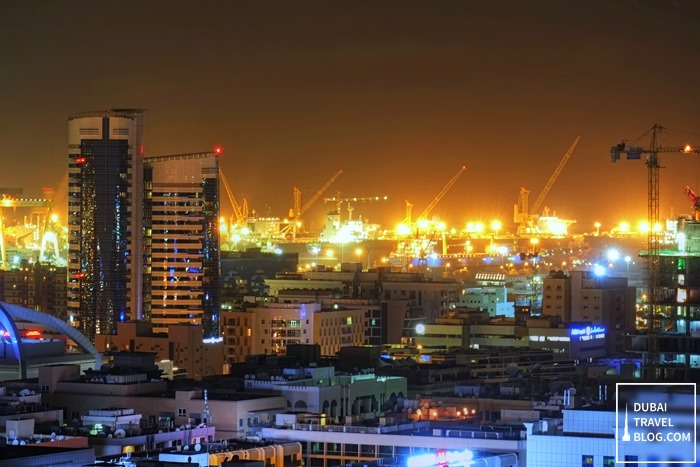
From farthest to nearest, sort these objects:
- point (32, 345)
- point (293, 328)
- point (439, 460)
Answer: point (293, 328), point (32, 345), point (439, 460)

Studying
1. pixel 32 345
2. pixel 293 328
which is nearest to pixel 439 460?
pixel 32 345

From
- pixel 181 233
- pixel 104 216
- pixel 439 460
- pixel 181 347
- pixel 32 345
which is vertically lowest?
pixel 439 460

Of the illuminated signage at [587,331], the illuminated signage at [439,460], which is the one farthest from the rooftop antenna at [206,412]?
the illuminated signage at [587,331]

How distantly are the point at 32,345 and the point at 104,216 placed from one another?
89.8ft

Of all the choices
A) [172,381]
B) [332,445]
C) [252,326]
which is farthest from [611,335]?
[332,445]

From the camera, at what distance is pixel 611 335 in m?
102

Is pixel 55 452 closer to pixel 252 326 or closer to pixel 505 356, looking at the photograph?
pixel 505 356

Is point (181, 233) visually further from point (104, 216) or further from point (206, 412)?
point (206, 412)

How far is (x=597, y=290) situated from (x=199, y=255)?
56.8ft

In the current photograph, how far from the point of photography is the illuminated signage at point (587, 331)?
95812 mm

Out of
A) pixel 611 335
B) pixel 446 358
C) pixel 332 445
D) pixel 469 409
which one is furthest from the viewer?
pixel 611 335

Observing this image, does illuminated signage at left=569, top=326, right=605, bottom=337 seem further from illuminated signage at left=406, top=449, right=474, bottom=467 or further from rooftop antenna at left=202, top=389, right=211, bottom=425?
illuminated signage at left=406, top=449, right=474, bottom=467

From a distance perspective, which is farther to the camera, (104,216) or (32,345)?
(104,216)

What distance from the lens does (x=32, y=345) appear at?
70188mm
